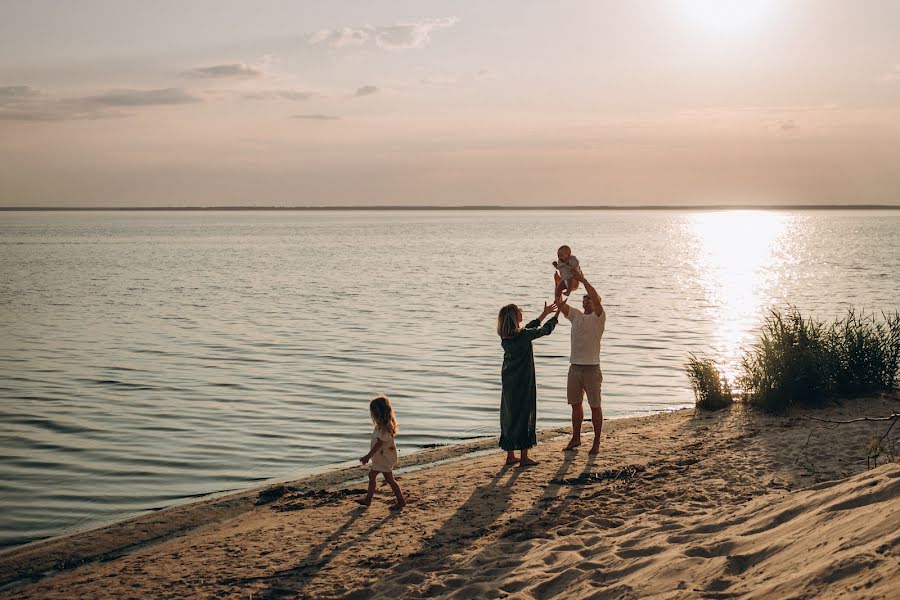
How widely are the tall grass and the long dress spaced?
421 centimetres

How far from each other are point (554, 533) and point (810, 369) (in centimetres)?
643

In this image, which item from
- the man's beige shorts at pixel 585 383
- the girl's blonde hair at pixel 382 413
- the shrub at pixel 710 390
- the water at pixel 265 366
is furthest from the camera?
the shrub at pixel 710 390

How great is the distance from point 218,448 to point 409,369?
6.76m

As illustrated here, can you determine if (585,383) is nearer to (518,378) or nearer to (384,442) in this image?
(518,378)

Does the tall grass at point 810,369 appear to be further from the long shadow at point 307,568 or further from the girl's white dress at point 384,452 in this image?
the long shadow at point 307,568

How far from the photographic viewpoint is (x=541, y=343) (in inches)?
876

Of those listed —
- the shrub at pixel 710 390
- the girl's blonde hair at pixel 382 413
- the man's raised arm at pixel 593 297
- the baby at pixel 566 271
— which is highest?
the baby at pixel 566 271

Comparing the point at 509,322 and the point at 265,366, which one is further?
the point at 265,366

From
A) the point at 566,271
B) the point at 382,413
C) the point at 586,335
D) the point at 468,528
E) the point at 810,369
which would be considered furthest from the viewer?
the point at 810,369

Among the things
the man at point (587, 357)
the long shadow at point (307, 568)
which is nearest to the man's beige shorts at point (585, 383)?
the man at point (587, 357)

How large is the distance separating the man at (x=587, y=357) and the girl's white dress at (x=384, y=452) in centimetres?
252

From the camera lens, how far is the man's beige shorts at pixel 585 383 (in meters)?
10.2

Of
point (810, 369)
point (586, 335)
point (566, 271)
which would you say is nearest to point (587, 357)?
point (586, 335)

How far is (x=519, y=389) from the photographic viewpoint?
9703 millimetres
